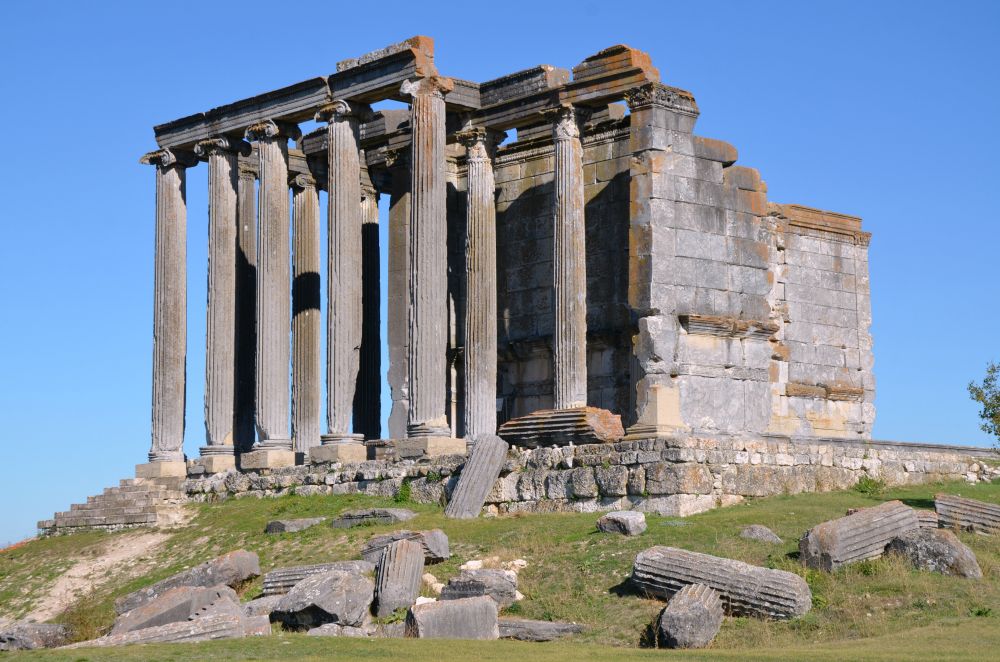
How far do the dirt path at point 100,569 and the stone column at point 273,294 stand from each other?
13.8ft

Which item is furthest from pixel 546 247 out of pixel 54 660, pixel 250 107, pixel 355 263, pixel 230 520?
pixel 54 660

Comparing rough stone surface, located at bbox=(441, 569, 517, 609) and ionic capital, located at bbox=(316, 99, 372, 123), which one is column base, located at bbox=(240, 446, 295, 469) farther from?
rough stone surface, located at bbox=(441, 569, 517, 609)

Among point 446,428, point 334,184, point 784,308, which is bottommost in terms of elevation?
point 446,428

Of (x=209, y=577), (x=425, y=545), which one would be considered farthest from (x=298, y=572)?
(x=425, y=545)

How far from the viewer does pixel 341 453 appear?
3797 cm

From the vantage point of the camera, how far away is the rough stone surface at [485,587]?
80.1ft

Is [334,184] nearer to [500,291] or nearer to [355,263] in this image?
[355,263]

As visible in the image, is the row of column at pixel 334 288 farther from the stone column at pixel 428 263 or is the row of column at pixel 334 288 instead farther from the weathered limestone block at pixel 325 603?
the weathered limestone block at pixel 325 603

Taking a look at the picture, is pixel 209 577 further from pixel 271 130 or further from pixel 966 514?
pixel 271 130

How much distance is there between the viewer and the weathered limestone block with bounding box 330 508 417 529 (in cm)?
3206

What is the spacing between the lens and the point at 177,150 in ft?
144

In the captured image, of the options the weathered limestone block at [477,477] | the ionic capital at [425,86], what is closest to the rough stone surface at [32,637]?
the weathered limestone block at [477,477]

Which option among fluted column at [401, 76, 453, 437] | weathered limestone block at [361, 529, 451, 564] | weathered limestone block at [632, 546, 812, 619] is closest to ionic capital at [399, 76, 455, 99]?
fluted column at [401, 76, 453, 437]

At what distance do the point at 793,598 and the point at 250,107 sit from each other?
24.3 m
